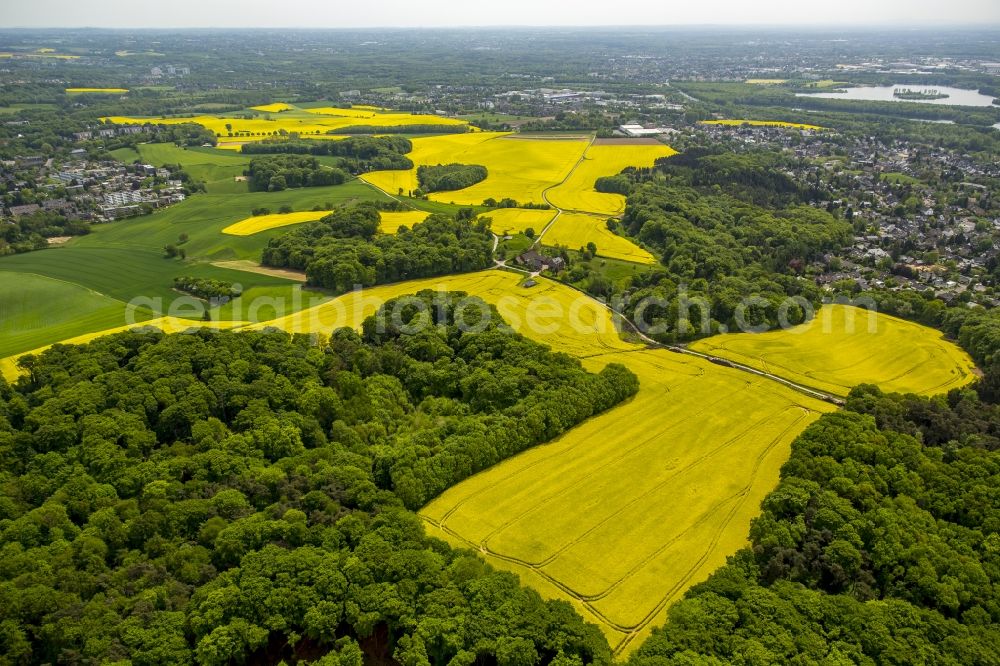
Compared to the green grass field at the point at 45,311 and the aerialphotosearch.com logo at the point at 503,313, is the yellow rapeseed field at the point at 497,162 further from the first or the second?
the green grass field at the point at 45,311

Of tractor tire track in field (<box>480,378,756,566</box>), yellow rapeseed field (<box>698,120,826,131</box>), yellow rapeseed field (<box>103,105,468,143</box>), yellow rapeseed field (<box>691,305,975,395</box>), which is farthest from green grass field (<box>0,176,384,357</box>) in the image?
yellow rapeseed field (<box>698,120,826,131</box>)

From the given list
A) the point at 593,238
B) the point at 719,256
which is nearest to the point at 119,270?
the point at 593,238

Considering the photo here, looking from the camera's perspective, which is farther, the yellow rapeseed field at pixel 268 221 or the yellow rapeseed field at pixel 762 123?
the yellow rapeseed field at pixel 762 123

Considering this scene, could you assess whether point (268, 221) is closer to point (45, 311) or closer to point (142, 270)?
point (142, 270)

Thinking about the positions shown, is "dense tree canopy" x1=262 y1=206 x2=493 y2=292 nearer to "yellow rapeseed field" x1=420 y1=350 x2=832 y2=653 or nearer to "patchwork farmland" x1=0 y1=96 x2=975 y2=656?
"patchwork farmland" x1=0 y1=96 x2=975 y2=656

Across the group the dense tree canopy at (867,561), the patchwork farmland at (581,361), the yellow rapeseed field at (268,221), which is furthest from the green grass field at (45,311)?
the dense tree canopy at (867,561)

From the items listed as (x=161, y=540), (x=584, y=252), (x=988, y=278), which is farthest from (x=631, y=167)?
(x=161, y=540)
